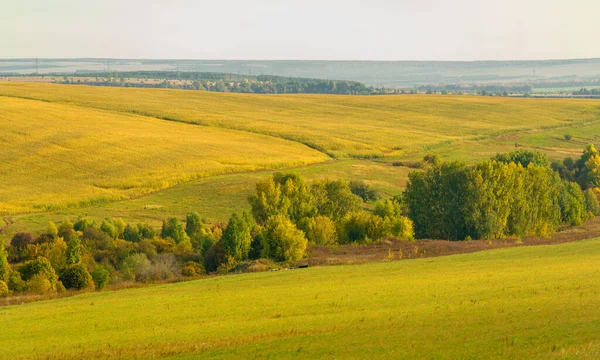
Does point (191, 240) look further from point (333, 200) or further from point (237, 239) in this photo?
point (333, 200)

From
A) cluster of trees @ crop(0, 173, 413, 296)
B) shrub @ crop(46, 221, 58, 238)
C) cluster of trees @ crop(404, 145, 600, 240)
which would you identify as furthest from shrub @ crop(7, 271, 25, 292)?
cluster of trees @ crop(404, 145, 600, 240)

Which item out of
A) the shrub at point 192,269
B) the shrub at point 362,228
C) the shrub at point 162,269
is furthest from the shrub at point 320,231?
the shrub at point 162,269

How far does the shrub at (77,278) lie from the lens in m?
49.0

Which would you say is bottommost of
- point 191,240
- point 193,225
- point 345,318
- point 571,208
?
point 191,240

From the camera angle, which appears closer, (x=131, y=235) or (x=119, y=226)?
(x=131, y=235)

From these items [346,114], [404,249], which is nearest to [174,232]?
[404,249]

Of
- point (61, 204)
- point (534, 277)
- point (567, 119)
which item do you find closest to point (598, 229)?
point (534, 277)

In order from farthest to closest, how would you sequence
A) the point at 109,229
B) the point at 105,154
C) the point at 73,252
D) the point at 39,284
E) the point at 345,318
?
the point at 105,154 → the point at 109,229 → the point at 73,252 → the point at 39,284 → the point at 345,318

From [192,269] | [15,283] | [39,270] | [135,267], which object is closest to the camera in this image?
[15,283]

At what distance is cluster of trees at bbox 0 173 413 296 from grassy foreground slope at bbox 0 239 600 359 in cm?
1011

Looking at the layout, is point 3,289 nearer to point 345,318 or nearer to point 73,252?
point 73,252

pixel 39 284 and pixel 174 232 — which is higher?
pixel 39 284

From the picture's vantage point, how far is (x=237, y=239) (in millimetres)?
57344

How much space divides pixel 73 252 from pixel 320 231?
63.2 feet
